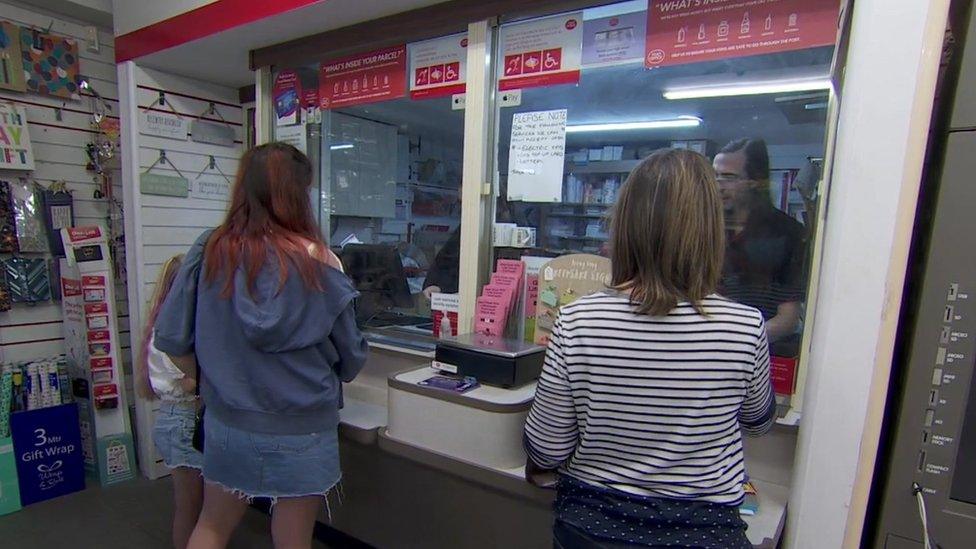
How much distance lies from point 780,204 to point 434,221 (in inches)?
56.3

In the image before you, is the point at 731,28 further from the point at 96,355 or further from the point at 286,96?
the point at 96,355

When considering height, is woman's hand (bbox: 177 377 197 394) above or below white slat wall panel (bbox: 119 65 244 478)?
below

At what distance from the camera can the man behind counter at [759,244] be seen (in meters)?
1.60

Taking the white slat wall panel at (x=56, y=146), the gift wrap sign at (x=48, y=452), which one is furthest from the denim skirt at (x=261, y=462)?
the white slat wall panel at (x=56, y=146)

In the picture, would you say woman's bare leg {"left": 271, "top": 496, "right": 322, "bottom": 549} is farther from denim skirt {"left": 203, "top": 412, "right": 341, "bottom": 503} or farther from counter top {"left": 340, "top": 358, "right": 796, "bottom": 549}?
counter top {"left": 340, "top": 358, "right": 796, "bottom": 549}

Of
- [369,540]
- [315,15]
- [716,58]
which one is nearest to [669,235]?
[716,58]

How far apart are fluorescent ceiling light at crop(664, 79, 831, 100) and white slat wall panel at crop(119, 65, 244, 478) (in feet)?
8.94

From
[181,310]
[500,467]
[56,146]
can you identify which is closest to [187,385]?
[181,310]

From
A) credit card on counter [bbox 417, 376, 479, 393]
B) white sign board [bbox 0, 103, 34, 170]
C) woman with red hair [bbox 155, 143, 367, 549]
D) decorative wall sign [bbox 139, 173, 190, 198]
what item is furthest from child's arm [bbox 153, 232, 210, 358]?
white sign board [bbox 0, 103, 34, 170]

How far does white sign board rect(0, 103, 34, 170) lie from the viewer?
9.00 ft

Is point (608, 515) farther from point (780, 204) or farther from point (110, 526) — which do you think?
point (110, 526)

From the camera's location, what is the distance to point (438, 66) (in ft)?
7.25

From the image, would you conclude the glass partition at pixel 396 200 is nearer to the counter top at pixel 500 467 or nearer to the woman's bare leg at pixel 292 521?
the counter top at pixel 500 467

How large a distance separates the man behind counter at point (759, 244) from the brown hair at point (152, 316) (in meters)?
1.87
